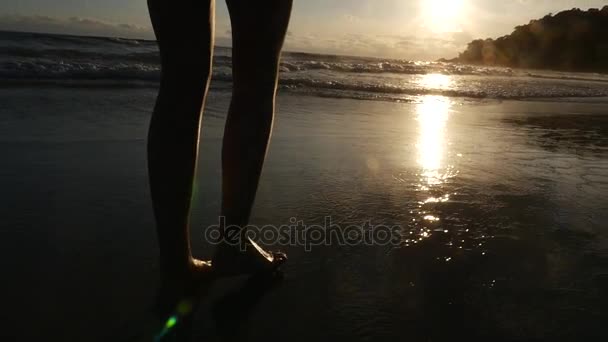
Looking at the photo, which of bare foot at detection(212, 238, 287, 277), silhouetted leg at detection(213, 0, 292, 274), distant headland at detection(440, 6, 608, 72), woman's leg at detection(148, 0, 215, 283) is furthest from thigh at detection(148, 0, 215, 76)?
distant headland at detection(440, 6, 608, 72)

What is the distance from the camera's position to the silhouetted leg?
50.5 inches

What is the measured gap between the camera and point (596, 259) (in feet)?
5.46

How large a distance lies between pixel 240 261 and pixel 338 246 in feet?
1.38

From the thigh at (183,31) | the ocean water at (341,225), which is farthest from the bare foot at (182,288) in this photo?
the thigh at (183,31)

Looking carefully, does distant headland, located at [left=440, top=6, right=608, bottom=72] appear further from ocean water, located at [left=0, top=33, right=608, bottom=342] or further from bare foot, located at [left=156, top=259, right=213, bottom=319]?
bare foot, located at [left=156, top=259, right=213, bottom=319]

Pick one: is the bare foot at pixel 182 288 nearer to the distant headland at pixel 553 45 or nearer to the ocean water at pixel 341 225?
the ocean water at pixel 341 225

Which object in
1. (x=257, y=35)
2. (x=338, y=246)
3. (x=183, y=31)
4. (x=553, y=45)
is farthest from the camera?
(x=553, y=45)

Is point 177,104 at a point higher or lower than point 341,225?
higher

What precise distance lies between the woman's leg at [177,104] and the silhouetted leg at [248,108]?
0.38 feet

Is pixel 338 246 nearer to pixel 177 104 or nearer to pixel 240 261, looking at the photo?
pixel 240 261

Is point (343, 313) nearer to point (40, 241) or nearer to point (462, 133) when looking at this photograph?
point (40, 241)

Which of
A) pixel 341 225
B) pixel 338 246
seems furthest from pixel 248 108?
pixel 341 225

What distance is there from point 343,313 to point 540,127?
450 centimetres

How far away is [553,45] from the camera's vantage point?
4169 cm
